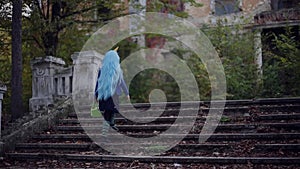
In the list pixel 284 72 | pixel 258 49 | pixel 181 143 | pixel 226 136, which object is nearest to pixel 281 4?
pixel 258 49

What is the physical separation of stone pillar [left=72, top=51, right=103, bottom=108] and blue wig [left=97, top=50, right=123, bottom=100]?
2700mm

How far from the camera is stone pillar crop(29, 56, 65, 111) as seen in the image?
10.4 metres

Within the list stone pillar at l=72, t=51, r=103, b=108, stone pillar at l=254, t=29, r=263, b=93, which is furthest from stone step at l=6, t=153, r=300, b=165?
stone pillar at l=254, t=29, r=263, b=93

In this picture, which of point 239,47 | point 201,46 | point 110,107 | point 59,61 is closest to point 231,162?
point 110,107

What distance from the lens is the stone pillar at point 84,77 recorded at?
10.4 m

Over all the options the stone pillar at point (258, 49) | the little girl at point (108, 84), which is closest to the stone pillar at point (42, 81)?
the little girl at point (108, 84)

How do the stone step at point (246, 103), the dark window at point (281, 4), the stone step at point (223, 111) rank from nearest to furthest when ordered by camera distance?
the stone step at point (223, 111) < the stone step at point (246, 103) < the dark window at point (281, 4)

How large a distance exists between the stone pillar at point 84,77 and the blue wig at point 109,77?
2700mm

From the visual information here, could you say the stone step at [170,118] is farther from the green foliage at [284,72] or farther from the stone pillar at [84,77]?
the green foliage at [284,72]

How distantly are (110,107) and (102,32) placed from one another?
812 centimetres

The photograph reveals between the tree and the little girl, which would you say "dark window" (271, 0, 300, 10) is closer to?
the tree

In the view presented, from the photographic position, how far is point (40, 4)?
1279 centimetres

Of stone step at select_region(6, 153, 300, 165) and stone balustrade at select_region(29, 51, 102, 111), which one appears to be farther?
stone balustrade at select_region(29, 51, 102, 111)

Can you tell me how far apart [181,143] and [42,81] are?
498cm
